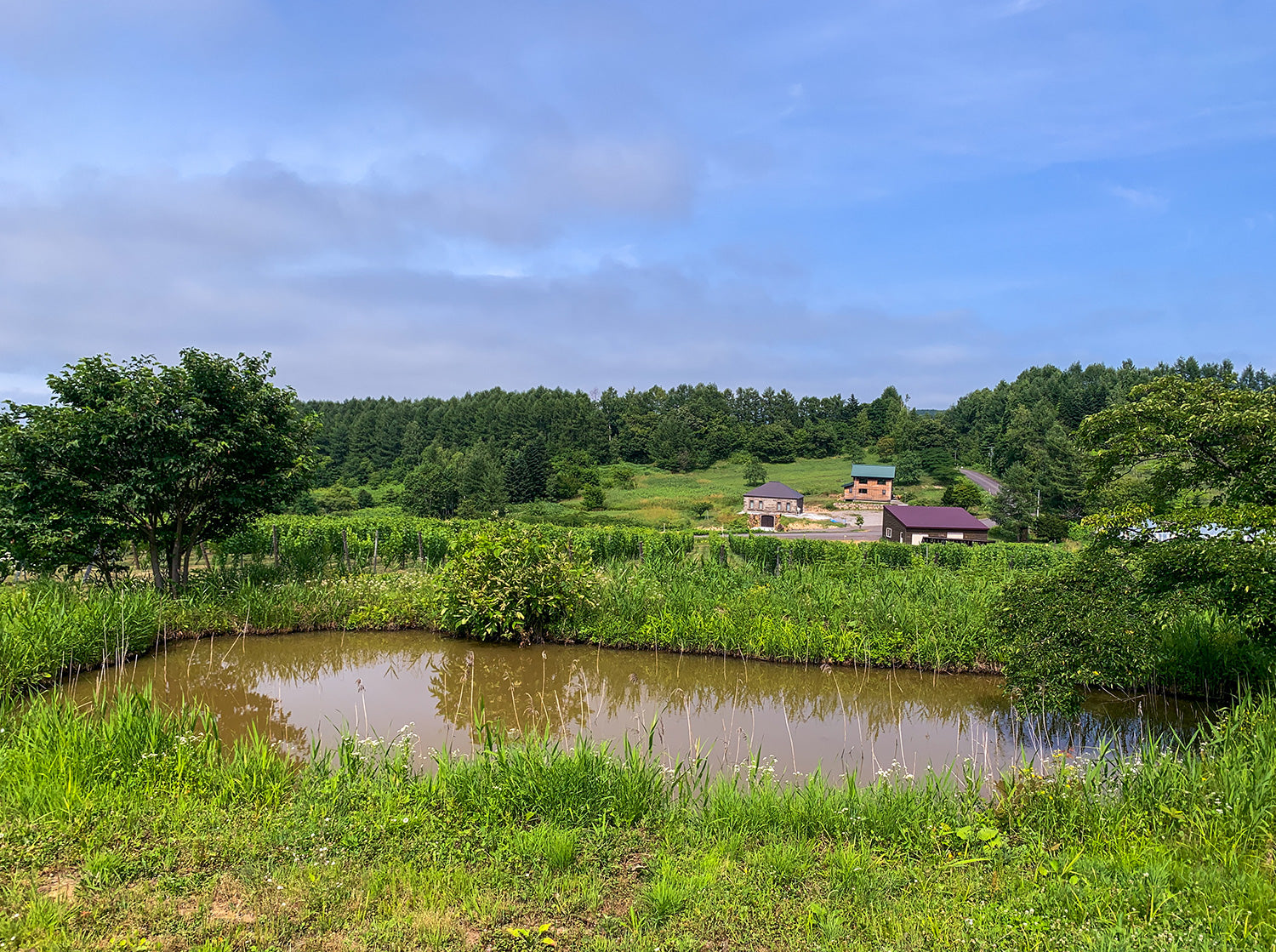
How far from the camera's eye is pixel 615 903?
4102 millimetres

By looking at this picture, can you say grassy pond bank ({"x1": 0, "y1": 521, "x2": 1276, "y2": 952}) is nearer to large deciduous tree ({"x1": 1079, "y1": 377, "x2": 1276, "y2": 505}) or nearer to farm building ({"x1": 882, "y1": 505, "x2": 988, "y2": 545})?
large deciduous tree ({"x1": 1079, "y1": 377, "x2": 1276, "y2": 505})

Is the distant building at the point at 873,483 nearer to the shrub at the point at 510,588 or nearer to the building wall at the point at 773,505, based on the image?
the building wall at the point at 773,505

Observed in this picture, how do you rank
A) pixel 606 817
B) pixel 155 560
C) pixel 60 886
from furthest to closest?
pixel 155 560 < pixel 606 817 < pixel 60 886

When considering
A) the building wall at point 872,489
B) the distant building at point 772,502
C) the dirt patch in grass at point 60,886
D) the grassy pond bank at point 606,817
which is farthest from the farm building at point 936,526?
the dirt patch in grass at point 60,886

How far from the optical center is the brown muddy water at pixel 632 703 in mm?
7773

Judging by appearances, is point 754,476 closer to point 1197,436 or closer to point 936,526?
point 936,526

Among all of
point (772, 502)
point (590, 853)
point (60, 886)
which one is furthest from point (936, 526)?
point (60, 886)

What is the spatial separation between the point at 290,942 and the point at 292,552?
14.3 m

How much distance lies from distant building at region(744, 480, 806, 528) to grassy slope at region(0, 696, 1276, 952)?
47.9 meters

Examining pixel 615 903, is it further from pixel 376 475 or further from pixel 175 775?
pixel 376 475

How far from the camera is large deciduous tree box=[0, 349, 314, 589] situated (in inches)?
463

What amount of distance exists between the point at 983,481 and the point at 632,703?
76.7 meters

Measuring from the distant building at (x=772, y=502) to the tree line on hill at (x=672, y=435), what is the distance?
1459 cm

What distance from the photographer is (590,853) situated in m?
4.58
